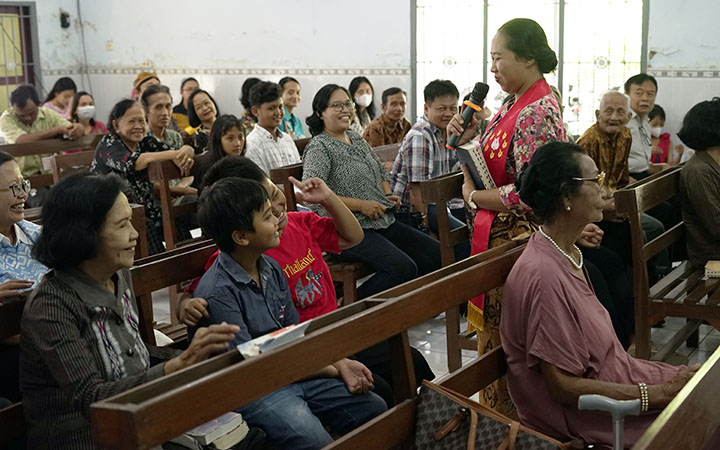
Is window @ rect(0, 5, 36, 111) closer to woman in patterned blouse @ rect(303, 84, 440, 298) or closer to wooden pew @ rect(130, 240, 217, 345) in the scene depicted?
woman in patterned blouse @ rect(303, 84, 440, 298)

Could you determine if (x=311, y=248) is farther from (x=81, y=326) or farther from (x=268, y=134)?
(x=268, y=134)

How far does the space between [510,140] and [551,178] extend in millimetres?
533

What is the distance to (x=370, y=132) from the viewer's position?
6.37 meters

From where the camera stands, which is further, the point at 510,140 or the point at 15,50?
the point at 15,50

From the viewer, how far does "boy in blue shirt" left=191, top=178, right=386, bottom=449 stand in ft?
7.04

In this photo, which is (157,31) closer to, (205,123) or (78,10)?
(78,10)

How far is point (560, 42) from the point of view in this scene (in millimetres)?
7586

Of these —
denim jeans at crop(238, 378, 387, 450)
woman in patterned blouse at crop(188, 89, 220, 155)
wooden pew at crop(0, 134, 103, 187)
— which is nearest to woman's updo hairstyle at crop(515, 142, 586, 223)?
denim jeans at crop(238, 378, 387, 450)

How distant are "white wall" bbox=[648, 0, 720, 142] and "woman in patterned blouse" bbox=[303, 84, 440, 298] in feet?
12.3

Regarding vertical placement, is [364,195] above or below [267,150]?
below

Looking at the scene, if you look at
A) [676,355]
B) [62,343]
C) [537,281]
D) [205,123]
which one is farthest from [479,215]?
[205,123]

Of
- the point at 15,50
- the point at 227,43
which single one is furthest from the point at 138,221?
the point at 15,50

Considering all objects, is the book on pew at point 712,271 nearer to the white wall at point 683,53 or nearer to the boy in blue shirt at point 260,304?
the boy in blue shirt at point 260,304

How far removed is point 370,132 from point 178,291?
2464mm
